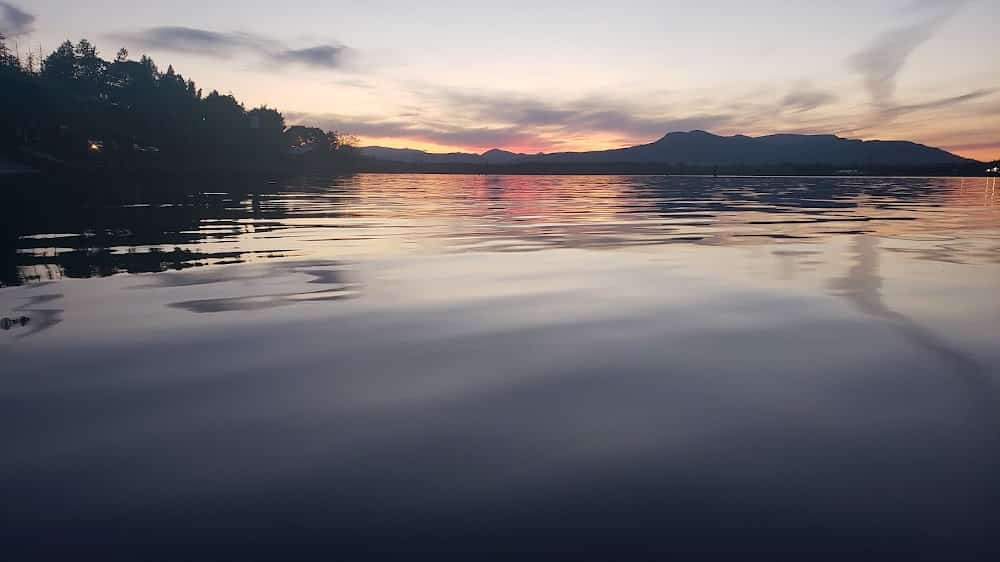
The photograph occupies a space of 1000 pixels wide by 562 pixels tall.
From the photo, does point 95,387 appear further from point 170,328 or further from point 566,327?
A: point 566,327

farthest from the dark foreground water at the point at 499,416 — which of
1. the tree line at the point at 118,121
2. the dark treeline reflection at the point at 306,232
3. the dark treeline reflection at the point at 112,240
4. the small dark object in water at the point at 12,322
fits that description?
the tree line at the point at 118,121

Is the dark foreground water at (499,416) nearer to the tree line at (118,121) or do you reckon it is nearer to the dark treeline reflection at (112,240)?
the dark treeline reflection at (112,240)

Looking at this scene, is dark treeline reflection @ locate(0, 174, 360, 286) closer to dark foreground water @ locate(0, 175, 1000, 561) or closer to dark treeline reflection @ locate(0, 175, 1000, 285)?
dark treeline reflection @ locate(0, 175, 1000, 285)

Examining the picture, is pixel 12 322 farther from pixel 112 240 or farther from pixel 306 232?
pixel 306 232

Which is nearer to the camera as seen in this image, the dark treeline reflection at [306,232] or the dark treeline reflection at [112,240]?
the dark treeline reflection at [112,240]

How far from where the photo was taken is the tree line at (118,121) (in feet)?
301

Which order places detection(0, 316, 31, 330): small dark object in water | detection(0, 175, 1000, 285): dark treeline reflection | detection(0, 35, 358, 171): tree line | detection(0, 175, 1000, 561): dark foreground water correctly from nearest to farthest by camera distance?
detection(0, 175, 1000, 561): dark foreground water, detection(0, 316, 31, 330): small dark object in water, detection(0, 175, 1000, 285): dark treeline reflection, detection(0, 35, 358, 171): tree line

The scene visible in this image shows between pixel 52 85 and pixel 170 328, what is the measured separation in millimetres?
141916

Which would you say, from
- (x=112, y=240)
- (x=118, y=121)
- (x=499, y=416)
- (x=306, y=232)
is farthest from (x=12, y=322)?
(x=118, y=121)

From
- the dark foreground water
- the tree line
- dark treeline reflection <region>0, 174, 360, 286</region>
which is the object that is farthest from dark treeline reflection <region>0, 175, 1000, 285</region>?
the tree line

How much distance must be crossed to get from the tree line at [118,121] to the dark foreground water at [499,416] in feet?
339

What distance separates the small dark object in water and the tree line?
101249mm

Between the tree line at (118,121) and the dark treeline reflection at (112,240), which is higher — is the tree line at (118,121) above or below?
above

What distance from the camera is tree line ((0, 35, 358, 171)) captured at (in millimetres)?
91812
